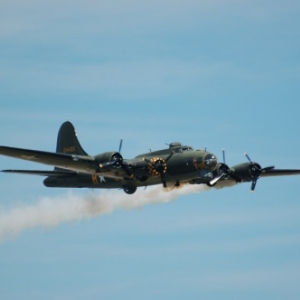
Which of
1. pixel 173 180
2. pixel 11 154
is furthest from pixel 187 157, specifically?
pixel 11 154

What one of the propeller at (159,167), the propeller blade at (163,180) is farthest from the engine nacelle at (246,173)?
the propeller at (159,167)

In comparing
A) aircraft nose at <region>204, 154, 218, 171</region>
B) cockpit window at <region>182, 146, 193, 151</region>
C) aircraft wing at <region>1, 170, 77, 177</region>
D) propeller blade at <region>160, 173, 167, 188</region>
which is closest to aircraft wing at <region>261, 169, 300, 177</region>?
aircraft nose at <region>204, 154, 218, 171</region>

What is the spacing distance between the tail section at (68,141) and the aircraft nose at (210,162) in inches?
480

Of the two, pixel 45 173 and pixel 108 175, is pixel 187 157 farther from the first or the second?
pixel 45 173

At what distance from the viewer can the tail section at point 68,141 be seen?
84062mm

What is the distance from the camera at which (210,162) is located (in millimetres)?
75562

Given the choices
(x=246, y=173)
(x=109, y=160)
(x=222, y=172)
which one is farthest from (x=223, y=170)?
(x=109, y=160)

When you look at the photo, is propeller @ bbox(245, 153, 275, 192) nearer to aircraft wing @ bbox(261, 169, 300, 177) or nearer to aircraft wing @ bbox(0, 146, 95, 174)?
aircraft wing @ bbox(261, 169, 300, 177)

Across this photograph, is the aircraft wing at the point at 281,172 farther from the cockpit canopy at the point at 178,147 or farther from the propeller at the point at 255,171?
the cockpit canopy at the point at 178,147

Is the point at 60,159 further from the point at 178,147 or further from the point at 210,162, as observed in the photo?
the point at 210,162

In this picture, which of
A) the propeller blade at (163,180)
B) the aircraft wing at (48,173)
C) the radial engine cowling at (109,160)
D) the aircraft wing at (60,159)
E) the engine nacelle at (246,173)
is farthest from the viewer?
the engine nacelle at (246,173)

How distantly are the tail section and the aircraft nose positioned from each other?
12.2m

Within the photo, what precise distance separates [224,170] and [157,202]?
563 cm

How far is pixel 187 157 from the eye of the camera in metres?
75.7
